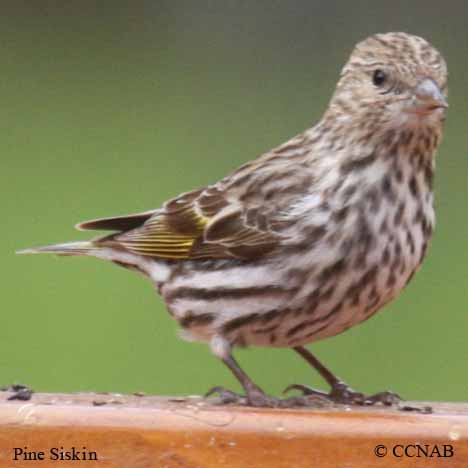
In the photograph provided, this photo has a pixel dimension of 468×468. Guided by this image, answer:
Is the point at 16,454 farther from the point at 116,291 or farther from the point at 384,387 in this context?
the point at 116,291

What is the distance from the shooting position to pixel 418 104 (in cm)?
542

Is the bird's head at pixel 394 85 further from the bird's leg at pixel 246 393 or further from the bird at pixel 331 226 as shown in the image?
the bird's leg at pixel 246 393

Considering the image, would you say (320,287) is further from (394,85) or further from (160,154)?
(160,154)

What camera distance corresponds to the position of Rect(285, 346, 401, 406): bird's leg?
549 cm

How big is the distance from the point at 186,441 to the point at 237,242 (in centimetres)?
130

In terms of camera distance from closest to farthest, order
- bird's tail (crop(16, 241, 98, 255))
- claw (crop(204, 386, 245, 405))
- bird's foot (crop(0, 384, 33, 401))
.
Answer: bird's foot (crop(0, 384, 33, 401)) → claw (crop(204, 386, 245, 405)) → bird's tail (crop(16, 241, 98, 255))

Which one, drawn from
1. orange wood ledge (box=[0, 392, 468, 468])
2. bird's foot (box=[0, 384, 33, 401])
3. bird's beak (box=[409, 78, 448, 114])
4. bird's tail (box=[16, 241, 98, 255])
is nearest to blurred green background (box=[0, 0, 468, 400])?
bird's tail (box=[16, 241, 98, 255])

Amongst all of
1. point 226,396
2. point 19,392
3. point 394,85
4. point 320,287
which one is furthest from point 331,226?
point 19,392

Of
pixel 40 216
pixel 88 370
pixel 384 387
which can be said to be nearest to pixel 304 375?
pixel 384 387

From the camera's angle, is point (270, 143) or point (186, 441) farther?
point (270, 143)

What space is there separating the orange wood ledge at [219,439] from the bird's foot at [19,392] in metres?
0.28

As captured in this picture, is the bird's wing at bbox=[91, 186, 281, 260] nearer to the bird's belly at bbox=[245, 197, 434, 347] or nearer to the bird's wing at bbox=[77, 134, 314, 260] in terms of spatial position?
the bird's wing at bbox=[77, 134, 314, 260]

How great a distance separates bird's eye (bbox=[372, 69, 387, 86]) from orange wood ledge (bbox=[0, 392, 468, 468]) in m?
1.18

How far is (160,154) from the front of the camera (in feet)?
28.2
